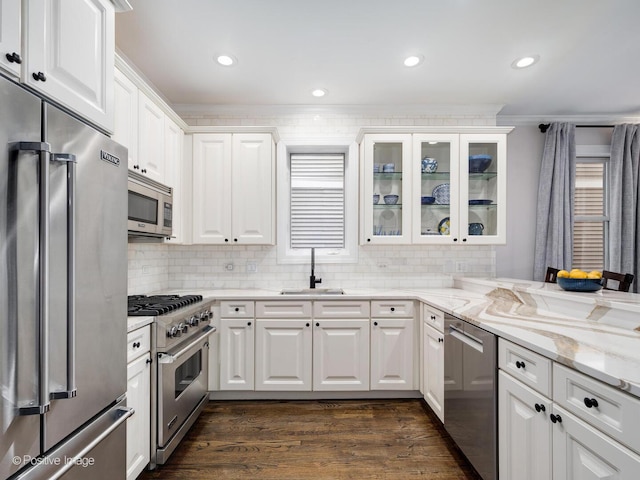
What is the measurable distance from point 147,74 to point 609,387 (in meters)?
3.49

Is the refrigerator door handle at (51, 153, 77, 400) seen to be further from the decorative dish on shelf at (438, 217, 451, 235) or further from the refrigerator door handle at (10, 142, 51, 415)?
the decorative dish on shelf at (438, 217, 451, 235)

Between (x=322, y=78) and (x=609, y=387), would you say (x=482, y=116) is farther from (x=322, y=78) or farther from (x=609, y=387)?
(x=609, y=387)

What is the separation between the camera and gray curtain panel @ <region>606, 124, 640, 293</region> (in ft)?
11.3

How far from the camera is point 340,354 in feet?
9.02

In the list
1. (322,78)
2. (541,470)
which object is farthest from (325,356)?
(322,78)

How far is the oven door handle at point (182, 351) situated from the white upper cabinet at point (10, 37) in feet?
4.85

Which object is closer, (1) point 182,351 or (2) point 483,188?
(1) point 182,351

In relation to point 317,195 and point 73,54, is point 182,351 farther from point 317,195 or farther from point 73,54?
point 317,195

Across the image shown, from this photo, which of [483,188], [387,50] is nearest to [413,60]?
[387,50]

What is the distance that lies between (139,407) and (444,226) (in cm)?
277

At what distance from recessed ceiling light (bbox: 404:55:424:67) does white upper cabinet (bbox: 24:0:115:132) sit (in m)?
1.96

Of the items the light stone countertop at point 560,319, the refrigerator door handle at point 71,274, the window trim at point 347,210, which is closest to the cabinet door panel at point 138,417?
the refrigerator door handle at point 71,274

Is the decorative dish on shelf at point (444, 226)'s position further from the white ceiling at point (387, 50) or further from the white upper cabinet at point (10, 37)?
the white upper cabinet at point (10, 37)

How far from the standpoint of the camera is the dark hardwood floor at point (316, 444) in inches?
74.5
